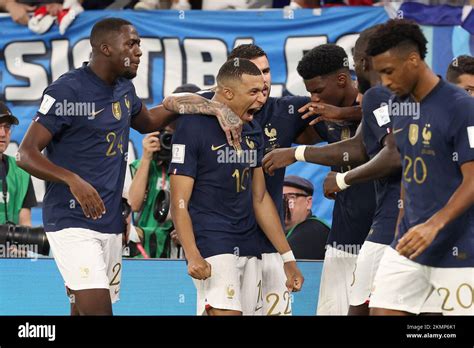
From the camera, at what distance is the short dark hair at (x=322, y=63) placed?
721 centimetres

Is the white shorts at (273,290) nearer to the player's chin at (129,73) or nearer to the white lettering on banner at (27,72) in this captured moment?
the player's chin at (129,73)

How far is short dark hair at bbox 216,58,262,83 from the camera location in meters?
6.44

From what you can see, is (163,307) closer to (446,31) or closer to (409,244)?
(409,244)

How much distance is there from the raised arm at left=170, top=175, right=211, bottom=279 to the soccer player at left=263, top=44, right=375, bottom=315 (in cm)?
128

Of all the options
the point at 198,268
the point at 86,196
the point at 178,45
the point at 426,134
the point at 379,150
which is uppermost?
the point at 178,45

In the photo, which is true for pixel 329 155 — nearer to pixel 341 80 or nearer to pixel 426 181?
pixel 341 80

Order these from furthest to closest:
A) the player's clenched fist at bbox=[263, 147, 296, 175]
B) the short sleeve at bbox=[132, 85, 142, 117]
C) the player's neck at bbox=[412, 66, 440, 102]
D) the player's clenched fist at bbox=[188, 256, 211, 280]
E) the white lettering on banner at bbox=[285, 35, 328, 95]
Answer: the white lettering on banner at bbox=[285, 35, 328, 95], the short sleeve at bbox=[132, 85, 142, 117], the player's clenched fist at bbox=[263, 147, 296, 175], the player's clenched fist at bbox=[188, 256, 211, 280], the player's neck at bbox=[412, 66, 440, 102]

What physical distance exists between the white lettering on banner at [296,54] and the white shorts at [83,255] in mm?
3835

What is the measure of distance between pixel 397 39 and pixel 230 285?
166 centimetres

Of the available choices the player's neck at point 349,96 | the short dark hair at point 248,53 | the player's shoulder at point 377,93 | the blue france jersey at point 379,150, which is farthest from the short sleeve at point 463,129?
the short dark hair at point 248,53

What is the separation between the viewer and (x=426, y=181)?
223 inches

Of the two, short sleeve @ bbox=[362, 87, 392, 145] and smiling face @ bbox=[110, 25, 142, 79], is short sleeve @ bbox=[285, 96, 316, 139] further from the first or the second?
smiling face @ bbox=[110, 25, 142, 79]

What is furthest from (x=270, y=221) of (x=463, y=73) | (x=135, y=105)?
(x=463, y=73)

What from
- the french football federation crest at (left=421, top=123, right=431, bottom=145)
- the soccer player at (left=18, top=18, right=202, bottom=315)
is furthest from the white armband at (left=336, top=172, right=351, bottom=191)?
the soccer player at (left=18, top=18, right=202, bottom=315)
